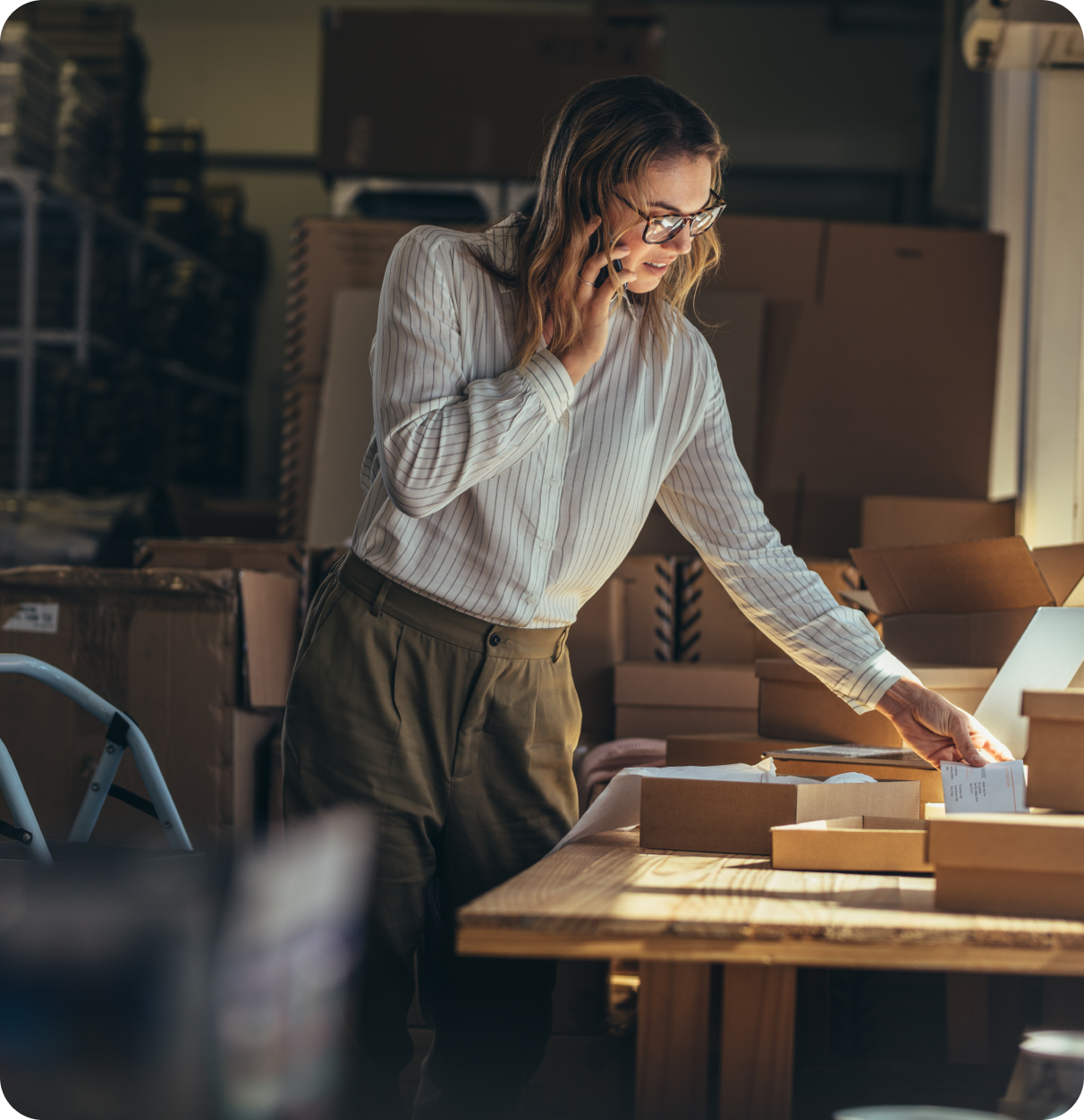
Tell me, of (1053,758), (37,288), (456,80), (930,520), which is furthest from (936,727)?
(37,288)

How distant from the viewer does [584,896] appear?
0.98 m

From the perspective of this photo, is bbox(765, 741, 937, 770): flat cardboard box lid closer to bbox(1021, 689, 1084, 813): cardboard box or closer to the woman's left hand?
the woman's left hand

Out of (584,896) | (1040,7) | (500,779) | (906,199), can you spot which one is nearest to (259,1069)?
(500,779)

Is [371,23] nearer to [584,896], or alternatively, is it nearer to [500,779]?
[500,779]

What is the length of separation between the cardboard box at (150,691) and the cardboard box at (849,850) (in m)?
1.33

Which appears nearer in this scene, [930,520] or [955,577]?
[955,577]

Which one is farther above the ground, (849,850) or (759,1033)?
(849,850)

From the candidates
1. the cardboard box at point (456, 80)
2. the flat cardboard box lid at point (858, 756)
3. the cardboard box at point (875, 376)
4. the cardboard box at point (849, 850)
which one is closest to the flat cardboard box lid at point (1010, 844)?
the cardboard box at point (849, 850)

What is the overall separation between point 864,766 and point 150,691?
1400 millimetres

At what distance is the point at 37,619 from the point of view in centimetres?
227

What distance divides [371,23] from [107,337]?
2.02 meters

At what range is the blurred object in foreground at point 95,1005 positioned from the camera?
1491mm

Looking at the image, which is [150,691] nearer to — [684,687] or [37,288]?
[684,687]

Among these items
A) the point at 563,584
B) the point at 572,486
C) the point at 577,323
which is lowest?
the point at 563,584
